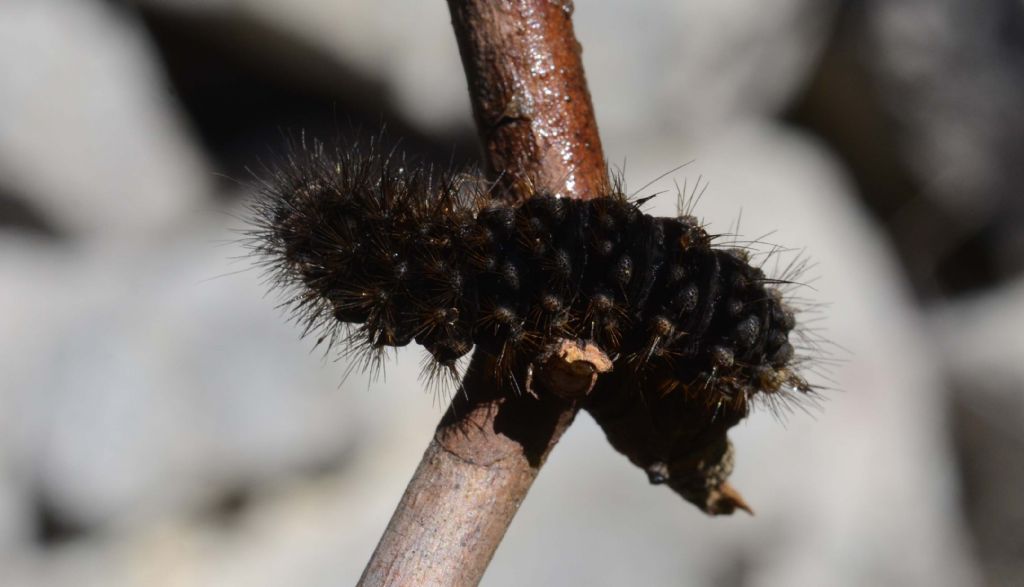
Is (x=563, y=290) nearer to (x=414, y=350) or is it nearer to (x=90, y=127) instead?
(x=414, y=350)

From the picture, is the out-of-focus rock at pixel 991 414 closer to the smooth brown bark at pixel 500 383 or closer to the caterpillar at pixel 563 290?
the caterpillar at pixel 563 290

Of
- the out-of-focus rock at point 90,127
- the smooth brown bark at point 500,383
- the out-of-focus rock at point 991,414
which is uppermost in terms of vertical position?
the out-of-focus rock at point 991,414

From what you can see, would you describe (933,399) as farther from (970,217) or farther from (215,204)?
(215,204)

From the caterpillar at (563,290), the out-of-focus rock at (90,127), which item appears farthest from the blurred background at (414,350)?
the caterpillar at (563,290)

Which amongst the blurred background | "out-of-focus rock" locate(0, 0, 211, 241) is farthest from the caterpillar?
"out-of-focus rock" locate(0, 0, 211, 241)

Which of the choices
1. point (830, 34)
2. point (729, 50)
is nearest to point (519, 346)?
point (729, 50)

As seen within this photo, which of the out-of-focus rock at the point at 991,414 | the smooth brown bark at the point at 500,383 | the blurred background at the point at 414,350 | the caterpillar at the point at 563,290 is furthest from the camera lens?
the out-of-focus rock at the point at 991,414
